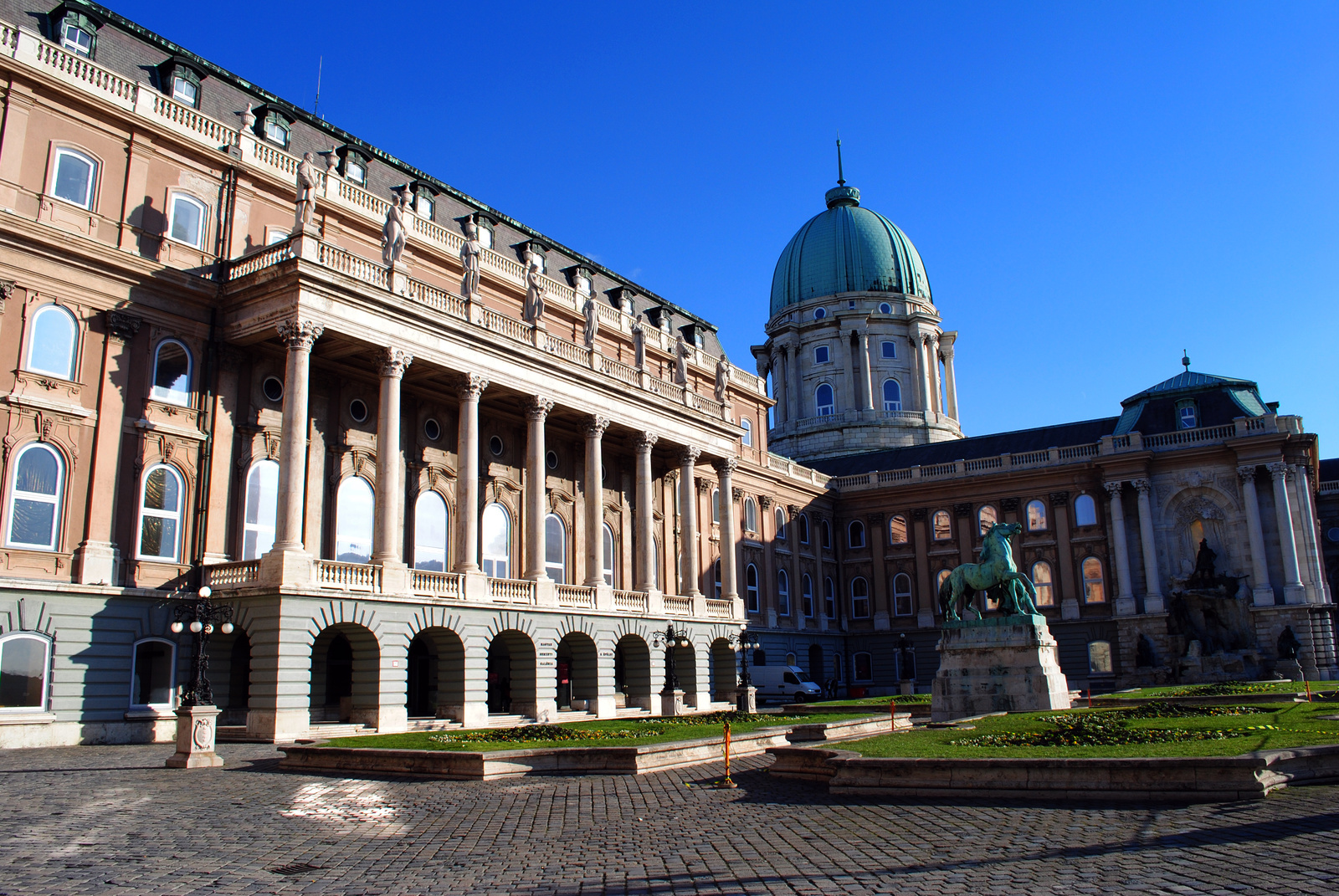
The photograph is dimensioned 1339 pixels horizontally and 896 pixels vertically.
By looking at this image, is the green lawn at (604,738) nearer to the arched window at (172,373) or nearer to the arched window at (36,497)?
the arched window at (36,497)

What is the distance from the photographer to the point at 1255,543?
2343 inches

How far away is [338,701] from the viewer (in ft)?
117

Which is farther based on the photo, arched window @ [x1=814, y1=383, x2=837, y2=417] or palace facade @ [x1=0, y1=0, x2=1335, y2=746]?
arched window @ [x1=814, y1=383, x2=837, y2=417]

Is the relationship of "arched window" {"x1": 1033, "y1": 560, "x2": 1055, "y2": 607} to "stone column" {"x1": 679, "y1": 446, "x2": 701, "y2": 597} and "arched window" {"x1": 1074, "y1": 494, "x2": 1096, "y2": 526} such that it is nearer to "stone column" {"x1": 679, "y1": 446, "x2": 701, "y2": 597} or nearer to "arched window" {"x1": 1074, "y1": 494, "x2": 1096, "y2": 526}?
"arched window" {"x1": 1074, "y1": 494, "x2": 1096, "y2": 526}

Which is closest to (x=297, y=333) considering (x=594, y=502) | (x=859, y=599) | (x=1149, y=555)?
(x=594, y=502)

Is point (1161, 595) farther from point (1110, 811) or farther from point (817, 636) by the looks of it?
point (1110, 811)

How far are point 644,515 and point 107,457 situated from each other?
74.0 ft

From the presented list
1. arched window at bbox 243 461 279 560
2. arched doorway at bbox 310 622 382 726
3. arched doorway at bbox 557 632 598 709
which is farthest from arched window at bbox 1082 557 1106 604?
arched window at bbox 243 461 279 560

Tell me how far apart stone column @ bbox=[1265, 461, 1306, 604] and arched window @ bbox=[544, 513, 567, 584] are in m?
41.6

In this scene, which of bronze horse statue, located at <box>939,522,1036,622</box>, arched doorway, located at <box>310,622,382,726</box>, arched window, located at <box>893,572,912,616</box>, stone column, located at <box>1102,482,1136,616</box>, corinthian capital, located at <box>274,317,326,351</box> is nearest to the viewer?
bronze horse statue, located at <box>939,522,1036,622</box>

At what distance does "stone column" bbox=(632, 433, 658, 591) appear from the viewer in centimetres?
4578

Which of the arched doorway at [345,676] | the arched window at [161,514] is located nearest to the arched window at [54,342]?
the arched window at [161,514]

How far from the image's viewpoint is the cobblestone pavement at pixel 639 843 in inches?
379

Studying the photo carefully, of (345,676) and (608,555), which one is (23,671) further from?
(608,555)
